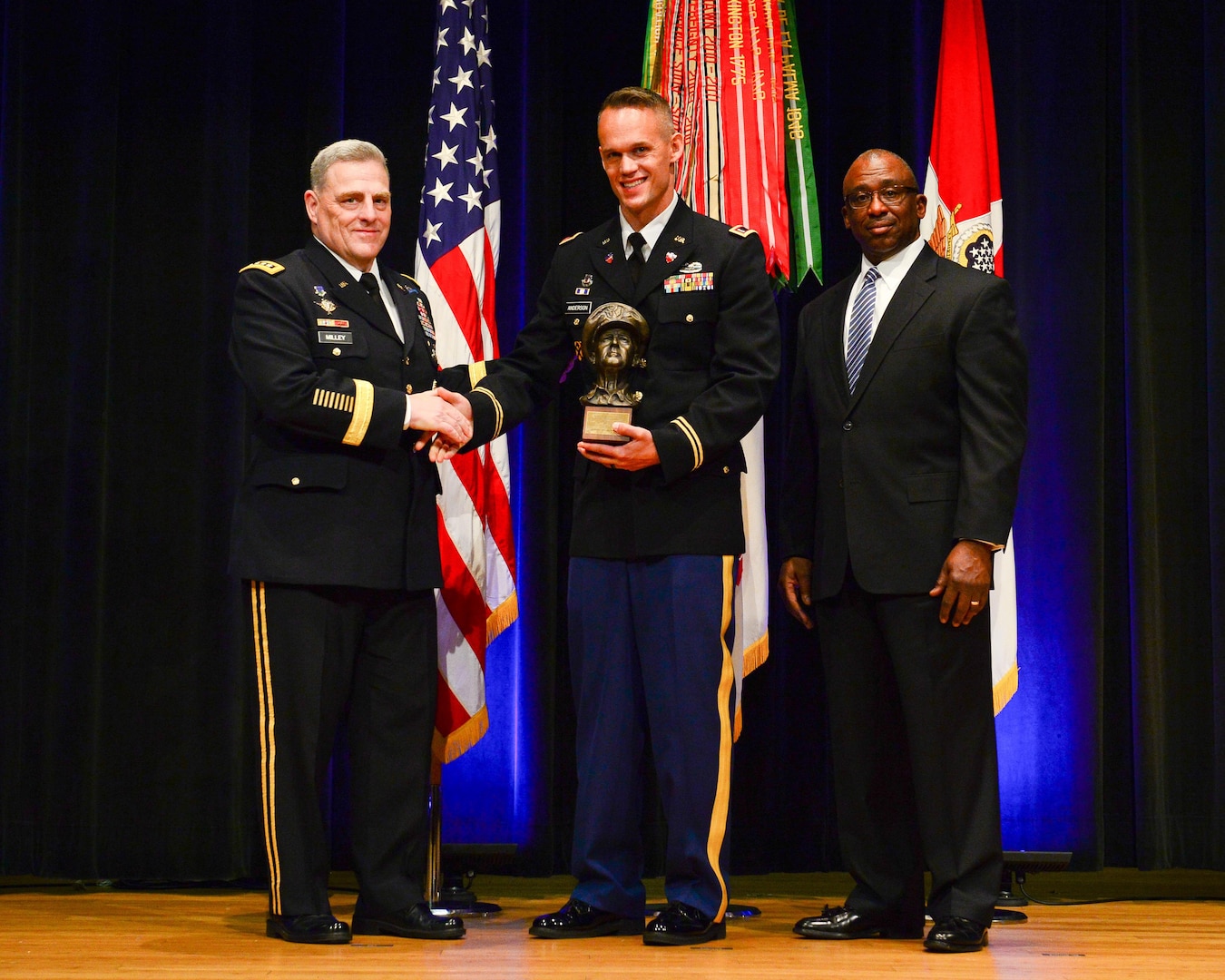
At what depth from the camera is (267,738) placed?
2.87m

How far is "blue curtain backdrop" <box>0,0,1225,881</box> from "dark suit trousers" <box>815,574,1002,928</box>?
1351 mm

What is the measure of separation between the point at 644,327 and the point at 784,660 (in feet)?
5.85

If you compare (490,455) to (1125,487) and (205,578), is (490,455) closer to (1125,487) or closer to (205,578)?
(205,578)

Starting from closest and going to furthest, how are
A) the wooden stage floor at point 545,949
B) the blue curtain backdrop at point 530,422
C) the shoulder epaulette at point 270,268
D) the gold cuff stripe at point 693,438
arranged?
the wooden stage floor at point 545,949
the gold cuff stripe at point 693,438
the shoulder epaulette at point 270,268
the blue curtain backdrop at point 530,422

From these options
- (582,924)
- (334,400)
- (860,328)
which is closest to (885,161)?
(860,328)

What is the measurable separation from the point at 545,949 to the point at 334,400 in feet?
4.13

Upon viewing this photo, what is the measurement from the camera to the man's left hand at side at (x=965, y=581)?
2.78 metres

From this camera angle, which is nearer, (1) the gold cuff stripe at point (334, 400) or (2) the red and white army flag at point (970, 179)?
(1) the gold cuff stripe at point (334, 400)

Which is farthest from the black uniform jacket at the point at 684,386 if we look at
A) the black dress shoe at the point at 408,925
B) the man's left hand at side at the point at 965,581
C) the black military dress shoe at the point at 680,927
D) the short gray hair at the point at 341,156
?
the black dress shoe at the point at 408,925

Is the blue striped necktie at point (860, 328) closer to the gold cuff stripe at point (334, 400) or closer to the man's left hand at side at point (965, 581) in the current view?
the man's left hand at side at point (965, 581)

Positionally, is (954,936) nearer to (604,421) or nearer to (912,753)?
(912,753)

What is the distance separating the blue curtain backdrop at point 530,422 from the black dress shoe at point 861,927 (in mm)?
Result: 1341

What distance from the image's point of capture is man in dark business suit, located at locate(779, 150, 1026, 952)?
2.81 meters

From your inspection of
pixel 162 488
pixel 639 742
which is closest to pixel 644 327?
pixel 639 742
